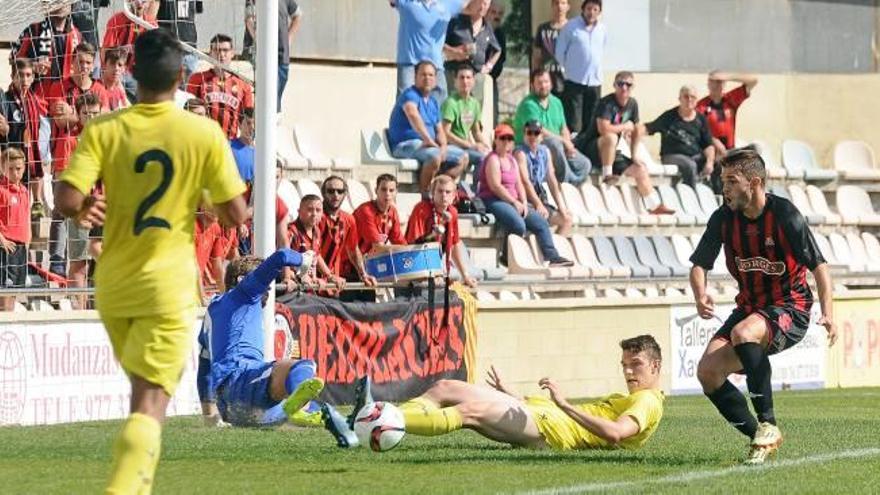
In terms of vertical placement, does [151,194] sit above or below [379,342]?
above

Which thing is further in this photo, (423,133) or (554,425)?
(423,133)

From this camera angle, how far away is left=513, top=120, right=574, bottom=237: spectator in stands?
72.3ft

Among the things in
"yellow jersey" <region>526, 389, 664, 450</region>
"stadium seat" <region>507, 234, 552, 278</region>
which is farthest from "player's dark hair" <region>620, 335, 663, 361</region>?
"stadium seat" <region>507, 234, 552, 278</region>

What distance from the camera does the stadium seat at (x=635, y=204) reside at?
25.1 meters

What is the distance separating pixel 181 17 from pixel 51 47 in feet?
4.45

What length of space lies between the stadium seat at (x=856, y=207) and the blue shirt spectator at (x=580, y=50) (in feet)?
17.1

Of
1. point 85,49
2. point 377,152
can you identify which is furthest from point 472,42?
point 85,49

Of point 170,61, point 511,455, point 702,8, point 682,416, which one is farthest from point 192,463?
point 702,8

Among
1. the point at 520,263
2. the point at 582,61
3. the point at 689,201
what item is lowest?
the point at 520,263

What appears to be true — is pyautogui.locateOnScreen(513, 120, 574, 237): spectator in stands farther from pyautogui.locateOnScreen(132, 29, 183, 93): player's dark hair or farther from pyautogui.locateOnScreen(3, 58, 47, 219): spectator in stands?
pyautogui.locateOnScreen(132, 29, 183, 93): player's dark hair

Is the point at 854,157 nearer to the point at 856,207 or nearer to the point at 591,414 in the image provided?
the point at 856,207

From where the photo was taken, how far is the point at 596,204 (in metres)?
24.5

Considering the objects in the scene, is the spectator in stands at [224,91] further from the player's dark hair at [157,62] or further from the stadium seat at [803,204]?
the stadium seat at [803,204]

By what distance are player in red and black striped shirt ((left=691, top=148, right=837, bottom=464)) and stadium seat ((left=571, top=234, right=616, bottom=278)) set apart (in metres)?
11.4
